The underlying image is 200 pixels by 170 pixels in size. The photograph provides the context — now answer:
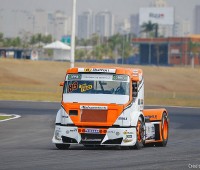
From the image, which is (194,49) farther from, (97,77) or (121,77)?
(97,77)

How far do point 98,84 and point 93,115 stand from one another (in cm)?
126

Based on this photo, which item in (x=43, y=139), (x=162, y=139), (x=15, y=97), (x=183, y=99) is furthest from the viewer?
(x=183, y=99)

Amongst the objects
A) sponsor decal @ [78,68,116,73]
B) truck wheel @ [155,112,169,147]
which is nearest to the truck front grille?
sponsor decal @ [78,68,116,73]

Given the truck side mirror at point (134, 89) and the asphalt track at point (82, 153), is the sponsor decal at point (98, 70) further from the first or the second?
the asphalt track at point (82, 153)

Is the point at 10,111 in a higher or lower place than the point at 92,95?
lower

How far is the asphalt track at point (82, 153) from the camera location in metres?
20.4

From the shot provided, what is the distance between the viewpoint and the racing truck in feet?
84.2

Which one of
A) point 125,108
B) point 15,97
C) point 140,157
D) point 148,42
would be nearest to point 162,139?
point 125,108

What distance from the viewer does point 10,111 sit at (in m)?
50.9

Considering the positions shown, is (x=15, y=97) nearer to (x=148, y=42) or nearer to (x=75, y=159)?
(x=75, y=159)

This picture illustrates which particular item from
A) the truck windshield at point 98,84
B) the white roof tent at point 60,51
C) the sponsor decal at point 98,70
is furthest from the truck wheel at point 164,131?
the white roof tent at point 60,51

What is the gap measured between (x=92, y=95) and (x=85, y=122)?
3.22 feet

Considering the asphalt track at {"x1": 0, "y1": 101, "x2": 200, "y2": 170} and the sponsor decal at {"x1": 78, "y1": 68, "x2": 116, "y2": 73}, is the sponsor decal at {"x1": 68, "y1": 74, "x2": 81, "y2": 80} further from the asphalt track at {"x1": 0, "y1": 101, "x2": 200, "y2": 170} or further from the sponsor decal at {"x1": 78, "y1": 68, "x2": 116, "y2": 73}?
the asphalt track at {"x1": 0, "y1": 101, "x2": 200, "y2": 170}

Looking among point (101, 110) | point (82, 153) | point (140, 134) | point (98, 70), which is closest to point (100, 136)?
point (101, 110)
